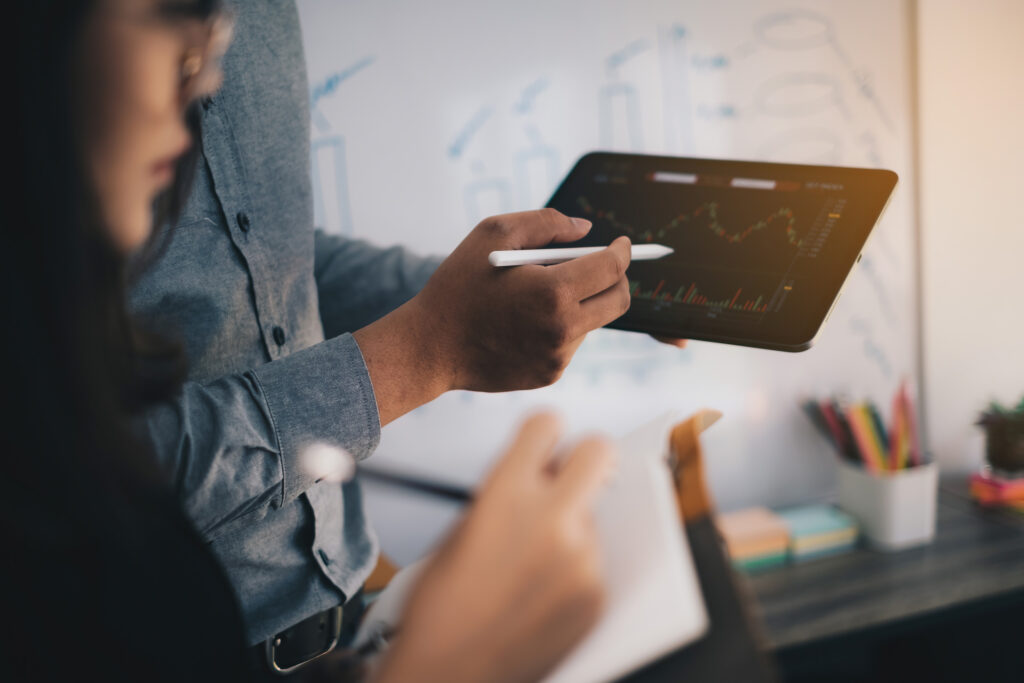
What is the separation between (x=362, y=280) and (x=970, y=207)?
1.01 metres

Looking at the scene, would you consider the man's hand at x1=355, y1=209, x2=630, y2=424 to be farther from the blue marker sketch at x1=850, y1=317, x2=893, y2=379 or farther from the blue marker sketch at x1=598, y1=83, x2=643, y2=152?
the blue marker sketch at x1=850, y1=317, x2=893, y2=379

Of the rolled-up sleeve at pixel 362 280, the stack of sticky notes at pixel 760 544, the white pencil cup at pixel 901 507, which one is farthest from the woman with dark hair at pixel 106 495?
the white pencil cup at pixel 901 507

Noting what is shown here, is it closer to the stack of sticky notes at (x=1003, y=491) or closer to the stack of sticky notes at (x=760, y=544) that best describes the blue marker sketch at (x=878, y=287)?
the stack of sticky notes at (x=1003, y=491)

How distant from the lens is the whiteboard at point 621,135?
931 millimetres

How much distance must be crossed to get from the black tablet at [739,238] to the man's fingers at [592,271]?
0.23 ft

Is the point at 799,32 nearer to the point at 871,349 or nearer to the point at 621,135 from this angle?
the point at 621,135

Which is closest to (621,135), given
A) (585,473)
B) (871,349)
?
(871,349)

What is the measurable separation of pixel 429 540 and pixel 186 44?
2.73 feet

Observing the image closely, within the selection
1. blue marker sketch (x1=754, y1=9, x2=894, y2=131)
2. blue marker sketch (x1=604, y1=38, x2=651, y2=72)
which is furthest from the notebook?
blue marker sketch (x1=754, y1=9, x2=894, y2=131)

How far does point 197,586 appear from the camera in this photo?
0.83ft

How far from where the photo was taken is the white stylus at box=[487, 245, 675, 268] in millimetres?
394

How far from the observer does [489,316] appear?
0.41 metres

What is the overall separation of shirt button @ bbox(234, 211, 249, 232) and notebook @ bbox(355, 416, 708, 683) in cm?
34

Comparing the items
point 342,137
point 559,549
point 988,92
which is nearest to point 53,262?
point 559,549
